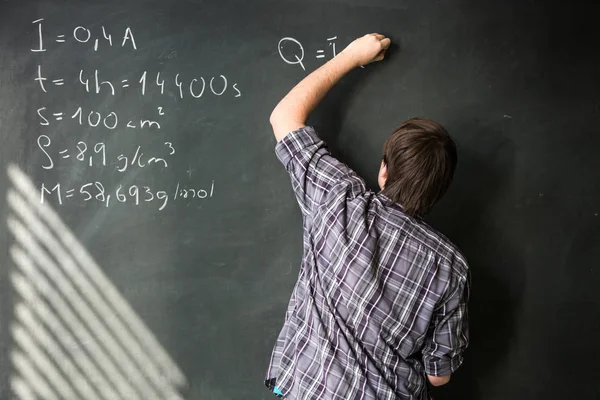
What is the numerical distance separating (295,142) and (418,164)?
31cm

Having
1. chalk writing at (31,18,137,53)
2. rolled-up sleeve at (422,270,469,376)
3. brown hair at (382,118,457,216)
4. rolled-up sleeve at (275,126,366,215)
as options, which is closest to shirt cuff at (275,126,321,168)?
rolled-up sleeve at (275,126,366,215)

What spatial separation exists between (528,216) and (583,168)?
23cm

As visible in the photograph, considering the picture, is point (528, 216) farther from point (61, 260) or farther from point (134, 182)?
point (61, 260)

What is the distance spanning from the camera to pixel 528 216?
153 centimetres

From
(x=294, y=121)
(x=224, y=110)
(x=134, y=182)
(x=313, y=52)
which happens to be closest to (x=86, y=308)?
(x=134, y=182)

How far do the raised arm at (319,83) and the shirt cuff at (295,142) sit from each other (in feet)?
0.09

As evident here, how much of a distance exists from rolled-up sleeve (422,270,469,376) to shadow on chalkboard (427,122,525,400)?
1.15ft

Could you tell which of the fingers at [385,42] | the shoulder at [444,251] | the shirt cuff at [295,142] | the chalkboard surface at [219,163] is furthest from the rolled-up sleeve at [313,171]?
the fingers at [385,42]

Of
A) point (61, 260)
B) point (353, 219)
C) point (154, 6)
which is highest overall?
point (154, 6)

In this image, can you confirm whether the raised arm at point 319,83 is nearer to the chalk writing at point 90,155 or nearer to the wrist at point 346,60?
the wrist at point 346,60

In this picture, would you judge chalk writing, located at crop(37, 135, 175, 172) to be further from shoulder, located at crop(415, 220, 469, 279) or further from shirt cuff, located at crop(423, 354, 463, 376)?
shirt cuff, located at crop(423, 354, 463, 376)

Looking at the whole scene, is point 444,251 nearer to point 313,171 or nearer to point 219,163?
point 313,171

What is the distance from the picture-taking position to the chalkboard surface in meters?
1.47

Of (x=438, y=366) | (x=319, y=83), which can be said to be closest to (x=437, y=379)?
(x=438, y=366)
